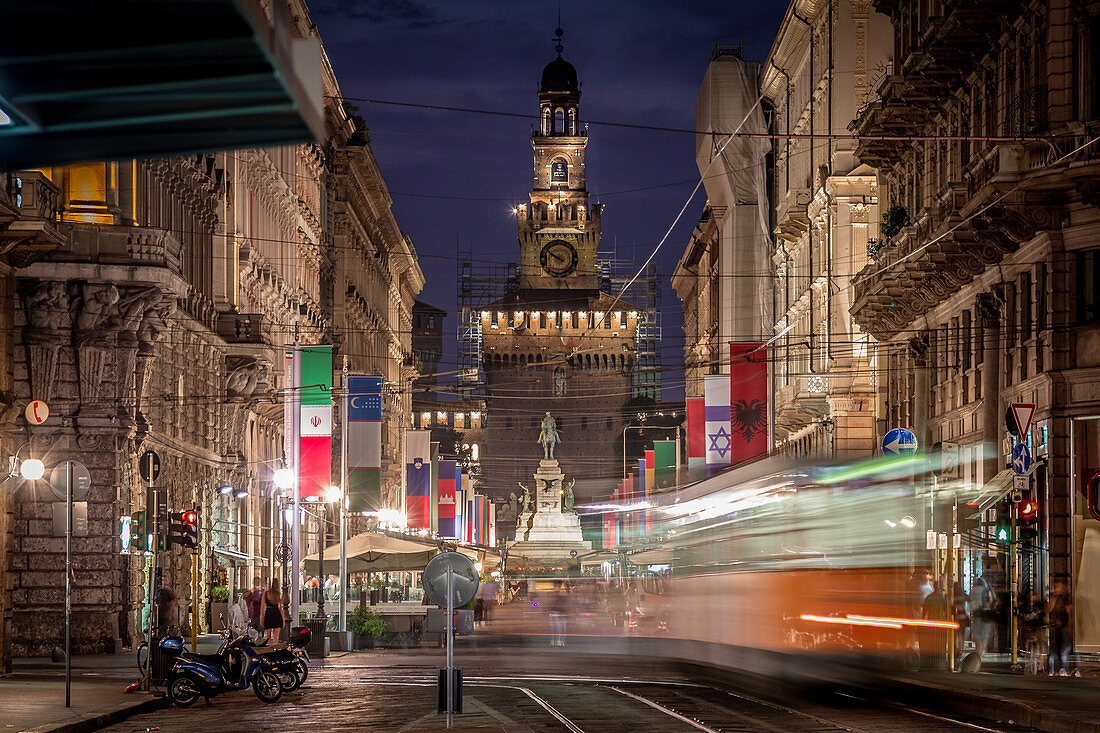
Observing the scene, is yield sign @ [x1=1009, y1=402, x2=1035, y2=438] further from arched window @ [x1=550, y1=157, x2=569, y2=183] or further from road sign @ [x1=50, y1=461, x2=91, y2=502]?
arched window @ [x1=550, y1=157, x2=569, y2=183]

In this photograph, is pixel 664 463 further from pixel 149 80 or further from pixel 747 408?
pixel 149 80

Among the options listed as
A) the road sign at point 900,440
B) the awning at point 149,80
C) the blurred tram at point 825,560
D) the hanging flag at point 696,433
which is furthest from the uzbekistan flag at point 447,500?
the awning at point 149,80

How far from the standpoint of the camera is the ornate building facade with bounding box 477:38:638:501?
16962 centimetres

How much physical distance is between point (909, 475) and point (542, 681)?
8.64 m

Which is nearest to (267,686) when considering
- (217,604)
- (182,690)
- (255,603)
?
(182,690)

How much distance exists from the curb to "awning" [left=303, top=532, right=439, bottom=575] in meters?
21.8

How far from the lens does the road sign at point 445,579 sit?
18.8m

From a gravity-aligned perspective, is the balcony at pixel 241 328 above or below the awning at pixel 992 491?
above

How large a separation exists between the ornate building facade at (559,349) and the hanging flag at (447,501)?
84.7 m

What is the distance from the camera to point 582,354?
172m

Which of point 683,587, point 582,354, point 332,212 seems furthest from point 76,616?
point 582,354

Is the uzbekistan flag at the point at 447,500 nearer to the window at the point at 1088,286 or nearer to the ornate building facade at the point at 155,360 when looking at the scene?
the ornate building facade at the point at 155,360

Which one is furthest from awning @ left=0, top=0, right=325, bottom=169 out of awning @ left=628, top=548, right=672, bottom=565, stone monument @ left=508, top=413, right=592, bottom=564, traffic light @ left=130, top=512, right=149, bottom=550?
stone monument @ left=508, top=413, right=592, bottom=564

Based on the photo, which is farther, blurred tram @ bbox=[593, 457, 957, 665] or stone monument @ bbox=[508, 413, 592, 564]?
stone monument @ bbox=[508, 413, 592, 564]
